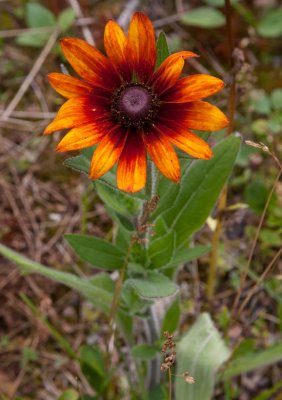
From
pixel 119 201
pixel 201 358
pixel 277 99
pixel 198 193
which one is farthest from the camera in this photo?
pixel 277 99

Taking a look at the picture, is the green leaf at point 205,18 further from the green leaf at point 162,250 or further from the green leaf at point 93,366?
the green leaf at point 93,366

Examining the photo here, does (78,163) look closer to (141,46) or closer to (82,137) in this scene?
(82,137)

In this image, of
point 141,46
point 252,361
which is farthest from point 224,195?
point 141,46

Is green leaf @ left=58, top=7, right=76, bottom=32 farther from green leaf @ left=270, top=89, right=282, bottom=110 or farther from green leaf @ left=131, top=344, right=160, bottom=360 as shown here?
green leaf @ left=131, top=344, right=160, bottom=360

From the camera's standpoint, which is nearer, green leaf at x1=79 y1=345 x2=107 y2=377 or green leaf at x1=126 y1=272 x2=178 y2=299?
green leaf at x1=126 y1=272 x2=178 y2=299

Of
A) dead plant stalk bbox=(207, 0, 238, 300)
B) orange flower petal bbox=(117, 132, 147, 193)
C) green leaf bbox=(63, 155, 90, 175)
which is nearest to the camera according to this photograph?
orange flower petal bbox=(117, 132, 147, 193)

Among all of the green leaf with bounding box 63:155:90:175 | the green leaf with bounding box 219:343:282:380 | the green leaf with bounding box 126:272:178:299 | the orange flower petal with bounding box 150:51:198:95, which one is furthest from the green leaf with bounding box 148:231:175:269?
the green leaf with bounding box 219:343:282:380
